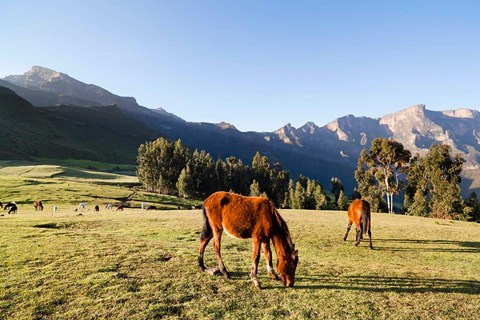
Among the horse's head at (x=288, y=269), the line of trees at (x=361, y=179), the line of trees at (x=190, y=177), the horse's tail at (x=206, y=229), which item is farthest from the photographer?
the line of trees at (x=190, y=177)

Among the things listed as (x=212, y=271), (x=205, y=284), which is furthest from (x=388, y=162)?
(x=205, y=284)

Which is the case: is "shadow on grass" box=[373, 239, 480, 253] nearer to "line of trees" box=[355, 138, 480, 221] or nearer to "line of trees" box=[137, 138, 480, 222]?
"line of trees" box=[137, 138, 480, 222]

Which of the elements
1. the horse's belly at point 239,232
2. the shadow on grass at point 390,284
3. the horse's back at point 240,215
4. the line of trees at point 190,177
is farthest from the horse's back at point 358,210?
the line of trees at point 190,177

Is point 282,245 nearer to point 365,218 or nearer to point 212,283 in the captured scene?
point 212,283

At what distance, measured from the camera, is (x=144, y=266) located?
11.3 m

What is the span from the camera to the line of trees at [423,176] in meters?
69.0

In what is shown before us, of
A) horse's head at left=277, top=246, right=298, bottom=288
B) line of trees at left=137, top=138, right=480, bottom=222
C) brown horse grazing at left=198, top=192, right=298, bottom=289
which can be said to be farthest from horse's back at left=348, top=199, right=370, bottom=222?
line of trees at left=137, top=138, right=480, bottom=222

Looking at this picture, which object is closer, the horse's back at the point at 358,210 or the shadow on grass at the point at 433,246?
the shadow on grass at the point at 433,246

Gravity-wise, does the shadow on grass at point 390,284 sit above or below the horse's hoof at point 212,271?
below

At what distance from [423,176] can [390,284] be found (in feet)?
273

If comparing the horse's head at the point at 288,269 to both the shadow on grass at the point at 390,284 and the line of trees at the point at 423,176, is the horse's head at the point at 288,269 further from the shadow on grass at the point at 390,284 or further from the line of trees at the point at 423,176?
the line of trees at the point at 423,176

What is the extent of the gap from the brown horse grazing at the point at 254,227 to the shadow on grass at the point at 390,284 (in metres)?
1.09

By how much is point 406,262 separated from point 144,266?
40.6 feet

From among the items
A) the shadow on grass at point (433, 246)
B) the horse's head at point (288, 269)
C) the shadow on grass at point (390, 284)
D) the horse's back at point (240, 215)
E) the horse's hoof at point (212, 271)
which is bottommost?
the shadow on grass at point (433, 246)
